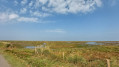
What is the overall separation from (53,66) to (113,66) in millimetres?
5133

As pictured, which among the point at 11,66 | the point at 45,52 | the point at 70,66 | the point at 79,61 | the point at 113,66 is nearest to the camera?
the point at 113,66

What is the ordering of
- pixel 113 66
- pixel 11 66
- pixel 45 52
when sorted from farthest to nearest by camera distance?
pixel 45 52, pixel 11 66, pixel 113 66

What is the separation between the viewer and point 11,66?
924cm

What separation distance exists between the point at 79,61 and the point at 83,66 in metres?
1.45

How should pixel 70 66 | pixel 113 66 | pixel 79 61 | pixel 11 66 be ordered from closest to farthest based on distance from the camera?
1. pixel 113 66
2. pixel 11 66
3. pixel 70 66
4. pixel 79 61

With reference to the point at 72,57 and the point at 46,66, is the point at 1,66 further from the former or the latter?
the point at 72,57

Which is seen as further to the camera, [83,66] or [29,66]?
[83,66]

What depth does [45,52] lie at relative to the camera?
58.4ft

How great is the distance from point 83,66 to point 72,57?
2.27 metres

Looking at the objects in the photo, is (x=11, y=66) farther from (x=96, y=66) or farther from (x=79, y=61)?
(x=96, y=66)

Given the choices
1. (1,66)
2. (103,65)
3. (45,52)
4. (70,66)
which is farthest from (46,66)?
(45,52)

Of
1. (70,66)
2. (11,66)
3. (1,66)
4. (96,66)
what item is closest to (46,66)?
(70,66)

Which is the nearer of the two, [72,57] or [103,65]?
[103,65]

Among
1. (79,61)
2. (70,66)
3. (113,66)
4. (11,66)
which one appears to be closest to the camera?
(113,66)
